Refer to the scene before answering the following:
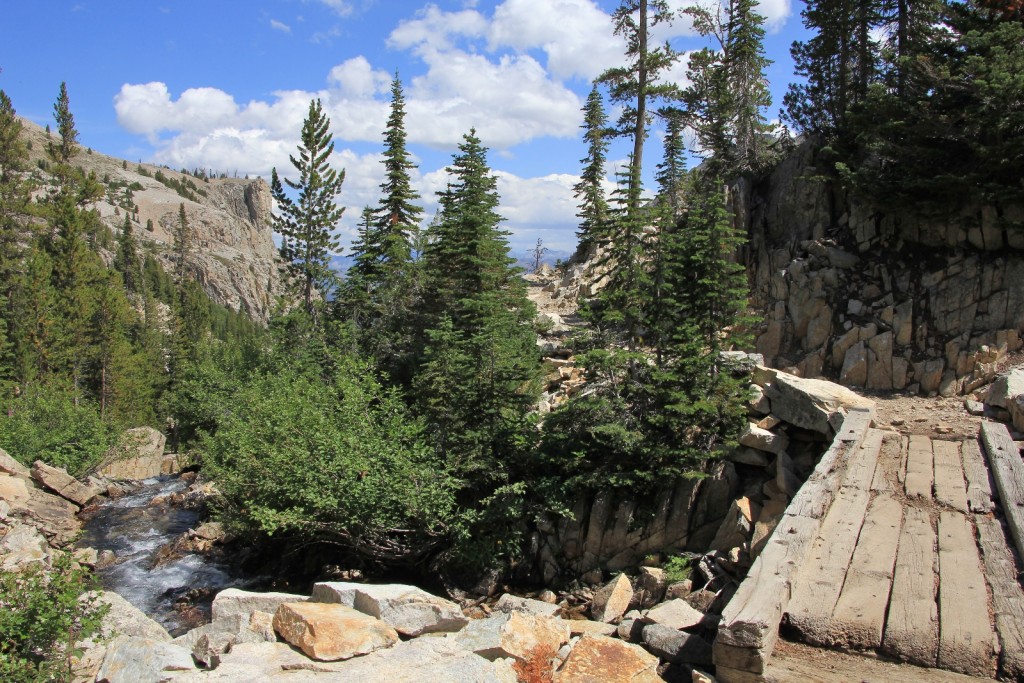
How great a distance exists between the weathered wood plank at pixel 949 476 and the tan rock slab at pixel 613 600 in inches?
209

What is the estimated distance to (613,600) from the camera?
10.6 meters

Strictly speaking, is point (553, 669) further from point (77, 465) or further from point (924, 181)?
point (77, 465)

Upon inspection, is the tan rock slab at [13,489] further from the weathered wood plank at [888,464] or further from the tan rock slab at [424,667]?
the weathered wood plank at [888,464]

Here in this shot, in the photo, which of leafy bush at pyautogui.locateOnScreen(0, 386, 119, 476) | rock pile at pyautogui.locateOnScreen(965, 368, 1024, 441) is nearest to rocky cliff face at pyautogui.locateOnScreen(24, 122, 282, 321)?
leafy bush at pyautogui.locateOnScreen(0, 386, 119, 476)

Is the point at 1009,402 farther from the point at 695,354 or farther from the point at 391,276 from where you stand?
the point at 391,276

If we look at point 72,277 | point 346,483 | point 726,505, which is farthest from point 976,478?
point 72,277

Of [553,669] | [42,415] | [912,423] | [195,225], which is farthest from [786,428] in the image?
[195,225]

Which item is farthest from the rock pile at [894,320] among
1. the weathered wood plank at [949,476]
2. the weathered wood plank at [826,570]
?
the weathered wood plank at [826,570]

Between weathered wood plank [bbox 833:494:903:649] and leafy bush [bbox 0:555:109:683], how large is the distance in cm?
766

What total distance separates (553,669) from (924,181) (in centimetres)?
1506

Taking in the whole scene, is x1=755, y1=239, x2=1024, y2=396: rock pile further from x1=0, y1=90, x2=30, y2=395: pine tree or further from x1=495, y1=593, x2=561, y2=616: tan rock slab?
x1=0, y1=90, x2=30, y2=395: pine tree

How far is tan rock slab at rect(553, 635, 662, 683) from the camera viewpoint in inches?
217

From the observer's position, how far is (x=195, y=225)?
158125 mm

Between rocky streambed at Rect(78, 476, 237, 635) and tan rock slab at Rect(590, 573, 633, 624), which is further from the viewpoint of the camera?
rocky streambed at Rect(78, 476, 237, 635)
